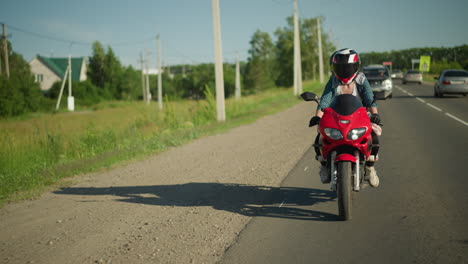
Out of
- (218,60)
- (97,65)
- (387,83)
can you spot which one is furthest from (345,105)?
(97,65)

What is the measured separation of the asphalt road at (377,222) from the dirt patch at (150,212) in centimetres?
34

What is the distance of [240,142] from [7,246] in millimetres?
8178

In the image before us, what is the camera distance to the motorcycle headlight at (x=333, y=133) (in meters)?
4.68

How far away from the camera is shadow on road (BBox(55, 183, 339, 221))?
540 cm

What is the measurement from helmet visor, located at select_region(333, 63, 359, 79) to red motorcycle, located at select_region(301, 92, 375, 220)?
0.44 metres

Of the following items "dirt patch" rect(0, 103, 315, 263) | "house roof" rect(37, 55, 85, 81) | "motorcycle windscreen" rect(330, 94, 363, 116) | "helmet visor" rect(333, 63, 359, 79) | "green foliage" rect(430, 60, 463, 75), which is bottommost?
"dirt patch" rect(0, 103, 315, 263)

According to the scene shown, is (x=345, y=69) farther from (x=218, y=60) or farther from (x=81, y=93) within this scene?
(x=81, y=93)

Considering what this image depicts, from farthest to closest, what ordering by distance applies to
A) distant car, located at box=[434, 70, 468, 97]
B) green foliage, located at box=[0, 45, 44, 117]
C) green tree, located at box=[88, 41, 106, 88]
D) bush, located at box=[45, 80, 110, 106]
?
green tree, located at box=[88, 41, 106, 88] → bush, located at box=[45, 80, 110, 106] → green foliage, located at box=[0, 45, 44, 117] → distant car, located at box=[434, 70, 468, 97]

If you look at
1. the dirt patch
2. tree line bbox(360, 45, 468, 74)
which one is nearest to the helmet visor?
the dirt patch

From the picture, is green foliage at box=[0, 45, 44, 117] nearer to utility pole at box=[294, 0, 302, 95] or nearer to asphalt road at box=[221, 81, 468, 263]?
utility pole at box=[294, 0, 302, 95]

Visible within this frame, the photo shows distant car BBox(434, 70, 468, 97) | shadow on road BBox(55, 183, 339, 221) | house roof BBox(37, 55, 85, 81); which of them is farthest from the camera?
house roof BBox(37, 55, 85, 81)

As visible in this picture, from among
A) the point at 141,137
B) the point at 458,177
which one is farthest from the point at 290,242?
the point at 141,137

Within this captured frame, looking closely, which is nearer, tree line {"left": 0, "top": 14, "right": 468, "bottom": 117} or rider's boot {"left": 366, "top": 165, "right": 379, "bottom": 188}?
rider's boot {"left": 366, "top": 165, "right": 379, "bottom": 188}

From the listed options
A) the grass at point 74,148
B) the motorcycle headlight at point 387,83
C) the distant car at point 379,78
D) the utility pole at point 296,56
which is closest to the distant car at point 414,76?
the utility pole at point 296,56
